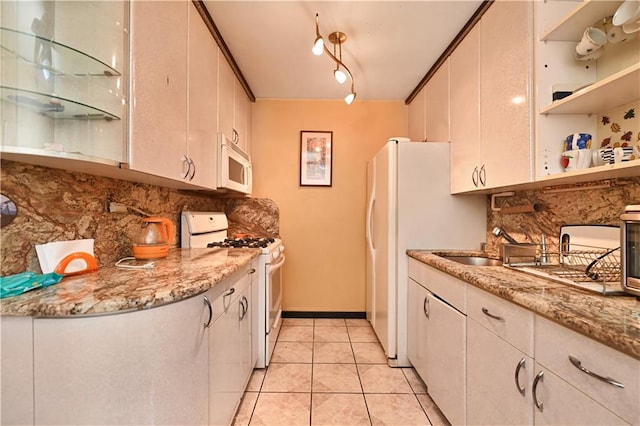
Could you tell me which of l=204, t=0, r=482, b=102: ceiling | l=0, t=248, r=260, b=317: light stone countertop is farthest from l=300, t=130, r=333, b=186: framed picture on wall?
l=0, t=248, r=260, b=317: light stone countertop

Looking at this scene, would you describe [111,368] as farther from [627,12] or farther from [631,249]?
[627,12]

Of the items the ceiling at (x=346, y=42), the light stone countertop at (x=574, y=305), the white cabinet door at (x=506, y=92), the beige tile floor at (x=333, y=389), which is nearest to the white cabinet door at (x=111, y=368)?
the beige tile floor at (x=333, y=389)

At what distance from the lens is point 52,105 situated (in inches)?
39.1

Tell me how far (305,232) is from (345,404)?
1.72 m

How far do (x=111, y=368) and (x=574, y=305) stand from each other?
4.63 feet

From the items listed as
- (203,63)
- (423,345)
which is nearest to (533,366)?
(423,345)

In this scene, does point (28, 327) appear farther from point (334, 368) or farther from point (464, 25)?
point (464, 25)

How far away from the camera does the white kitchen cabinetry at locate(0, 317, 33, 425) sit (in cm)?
77

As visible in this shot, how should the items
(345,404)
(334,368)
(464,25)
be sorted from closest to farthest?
(345,404) → (464,25) → (334,368)

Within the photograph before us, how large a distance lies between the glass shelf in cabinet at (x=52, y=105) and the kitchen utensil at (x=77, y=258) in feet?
1.82

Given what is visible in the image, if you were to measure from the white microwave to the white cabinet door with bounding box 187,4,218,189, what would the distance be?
5 cm

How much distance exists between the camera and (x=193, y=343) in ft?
3.27

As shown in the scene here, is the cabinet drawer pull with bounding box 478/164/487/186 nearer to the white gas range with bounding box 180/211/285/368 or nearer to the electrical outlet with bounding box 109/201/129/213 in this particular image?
the white gas range with bounding box 180/211/285/368

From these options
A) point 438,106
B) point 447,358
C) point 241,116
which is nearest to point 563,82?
point 438,106
